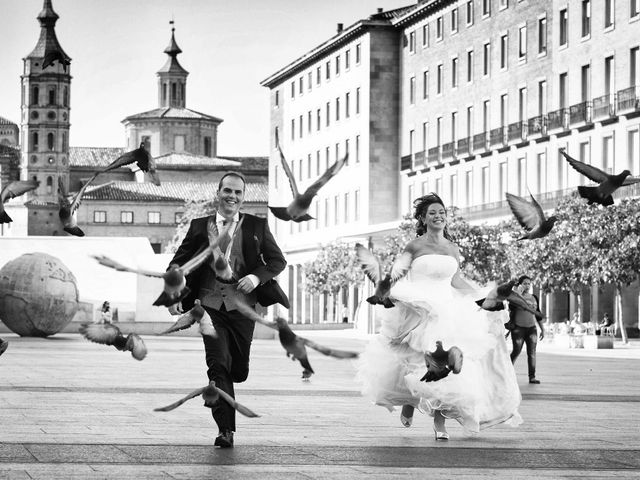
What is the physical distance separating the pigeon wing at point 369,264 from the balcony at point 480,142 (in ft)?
237

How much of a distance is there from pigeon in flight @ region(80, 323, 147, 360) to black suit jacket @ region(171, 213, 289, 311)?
2.61 m

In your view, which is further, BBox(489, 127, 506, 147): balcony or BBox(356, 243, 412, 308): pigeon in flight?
BBox(489, 127, 506, 147): balcony

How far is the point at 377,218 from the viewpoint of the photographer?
99312 mm

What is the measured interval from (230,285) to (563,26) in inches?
2478

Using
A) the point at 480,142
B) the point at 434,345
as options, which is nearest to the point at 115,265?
the point at 434,345

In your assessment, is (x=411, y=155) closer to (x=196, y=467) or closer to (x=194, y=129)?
(x=196, y=467)

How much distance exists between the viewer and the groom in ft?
37.2

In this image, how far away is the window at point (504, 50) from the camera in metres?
79.6

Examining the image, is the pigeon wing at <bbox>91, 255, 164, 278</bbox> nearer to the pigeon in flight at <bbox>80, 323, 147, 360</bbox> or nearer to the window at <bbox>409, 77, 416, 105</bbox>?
the pigeon in flight at <bbox>80, 323, 147, 360</bbox>

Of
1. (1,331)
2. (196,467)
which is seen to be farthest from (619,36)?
(196,467)

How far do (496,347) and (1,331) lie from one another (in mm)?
48622

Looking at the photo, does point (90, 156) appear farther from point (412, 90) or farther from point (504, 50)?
point (504, 50)

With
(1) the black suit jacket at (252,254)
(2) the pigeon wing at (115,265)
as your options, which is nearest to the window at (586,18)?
(1) the black suit jacket at (252,254)

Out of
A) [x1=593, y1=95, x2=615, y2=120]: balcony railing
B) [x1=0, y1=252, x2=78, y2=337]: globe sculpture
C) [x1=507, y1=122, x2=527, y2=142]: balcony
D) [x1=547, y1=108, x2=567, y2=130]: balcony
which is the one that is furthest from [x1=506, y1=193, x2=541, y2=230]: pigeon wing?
[x1=507, y1=122, x2=527, y2=142]: balcony
